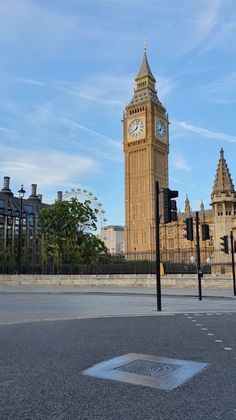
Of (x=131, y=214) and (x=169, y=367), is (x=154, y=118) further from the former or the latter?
(x=169, y=367)

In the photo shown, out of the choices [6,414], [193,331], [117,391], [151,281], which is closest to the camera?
[6,414]

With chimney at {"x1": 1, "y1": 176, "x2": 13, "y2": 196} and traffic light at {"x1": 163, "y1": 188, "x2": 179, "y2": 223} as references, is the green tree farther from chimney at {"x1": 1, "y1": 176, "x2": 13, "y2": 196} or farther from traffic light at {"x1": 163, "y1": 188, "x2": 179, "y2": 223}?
chimney at {"x1": 1, "y1": 176, "x2": 13, "y2": 196}

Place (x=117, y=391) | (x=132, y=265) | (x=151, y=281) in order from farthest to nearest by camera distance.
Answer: (x=132, y=265) < (x=151, y=281) < (x=117, y=391)

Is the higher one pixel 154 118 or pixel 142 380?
pixel 154 118

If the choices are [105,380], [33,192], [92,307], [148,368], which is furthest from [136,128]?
[105,380]

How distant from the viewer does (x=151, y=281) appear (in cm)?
3628

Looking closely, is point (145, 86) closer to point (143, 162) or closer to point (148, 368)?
point (143, 162)

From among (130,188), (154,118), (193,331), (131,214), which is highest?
(154,118)

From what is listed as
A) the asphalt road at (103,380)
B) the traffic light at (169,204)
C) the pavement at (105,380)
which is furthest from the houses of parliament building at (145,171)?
the asphalt road at (103,380)

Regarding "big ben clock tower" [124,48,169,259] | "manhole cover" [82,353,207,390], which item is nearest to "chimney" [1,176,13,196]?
"big ben clock tower" [124,48,169,259]

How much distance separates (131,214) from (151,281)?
3759 inches

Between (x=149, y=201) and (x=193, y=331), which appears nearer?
(x=193, y=331)

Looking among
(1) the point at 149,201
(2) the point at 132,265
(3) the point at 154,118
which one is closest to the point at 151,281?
(2) the point at 132,265

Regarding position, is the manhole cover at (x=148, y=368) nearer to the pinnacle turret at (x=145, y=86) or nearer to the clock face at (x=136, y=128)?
the clock face at (x=136, y=128)
